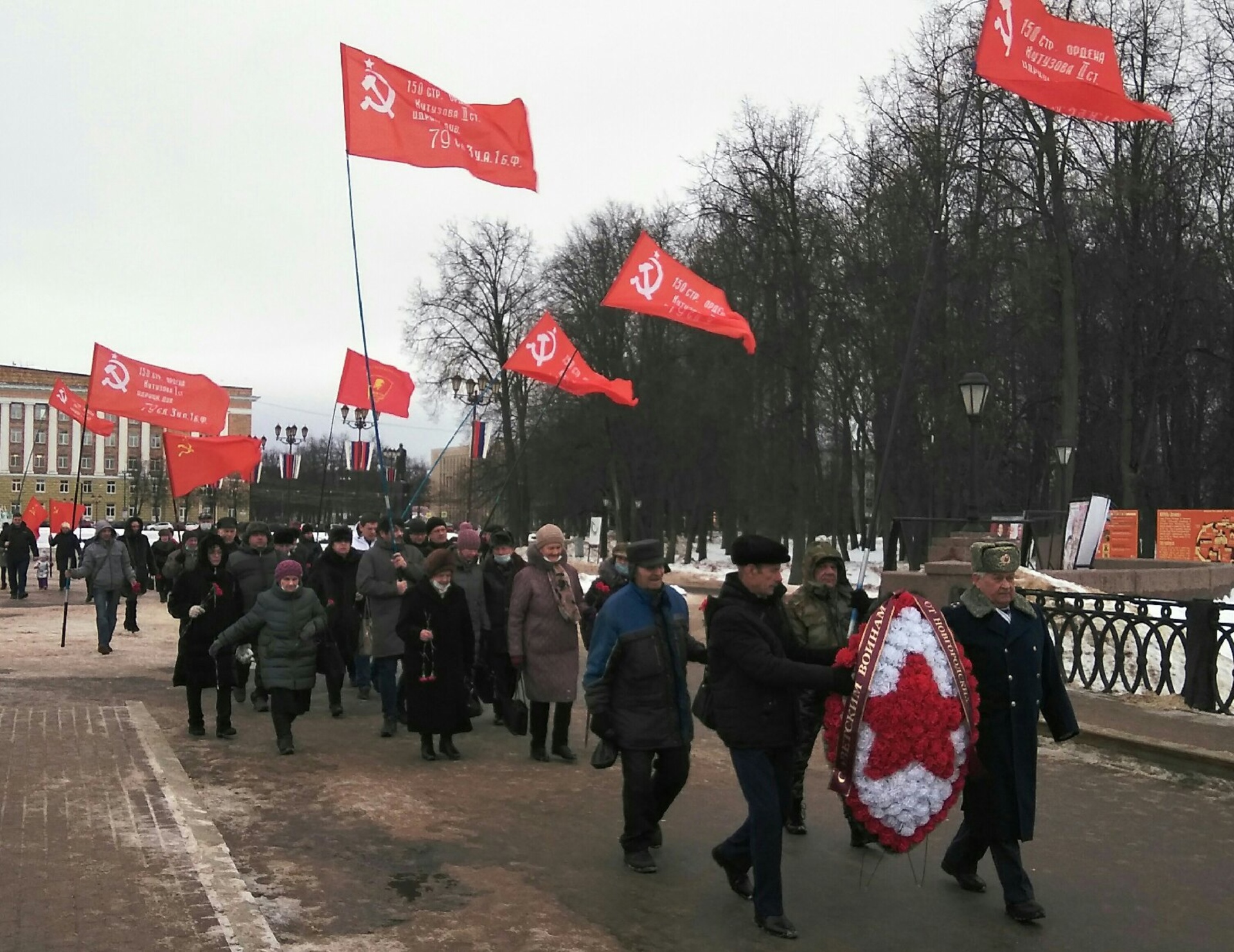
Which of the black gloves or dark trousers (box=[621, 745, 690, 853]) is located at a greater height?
the black gloves

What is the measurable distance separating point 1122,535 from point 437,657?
26169 millimetres

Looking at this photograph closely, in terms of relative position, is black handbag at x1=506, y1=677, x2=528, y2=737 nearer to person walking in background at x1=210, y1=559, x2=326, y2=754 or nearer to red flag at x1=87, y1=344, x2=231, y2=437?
person walking in background at x1=210, y1=559, x2=326, y2=754

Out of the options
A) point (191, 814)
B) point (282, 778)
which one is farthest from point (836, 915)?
point (282, 778)

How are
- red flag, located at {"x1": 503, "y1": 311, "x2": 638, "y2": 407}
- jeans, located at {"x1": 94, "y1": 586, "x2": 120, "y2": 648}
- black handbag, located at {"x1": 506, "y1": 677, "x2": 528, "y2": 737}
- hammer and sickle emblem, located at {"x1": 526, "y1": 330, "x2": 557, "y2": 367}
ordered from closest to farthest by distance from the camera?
1. black handbag, located at {"x1": 506, "y1": 677, "x2": 528, "y2": 737}
2. jeans, located at {"x1": 94, "y1": 586, "x2": 120, "y2": 648}
3. red flag, located at {"x1": 503, "y1": 311, "x2": 638, "y2": 407}
4. hammer and sickle emblem, located at {"x1": 526, "y1": 330, "x2": 557, "y2": 367}

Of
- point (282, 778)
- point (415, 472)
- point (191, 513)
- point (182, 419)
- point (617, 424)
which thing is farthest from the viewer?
point (191, 513)

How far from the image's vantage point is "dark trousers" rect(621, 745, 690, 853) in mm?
7004

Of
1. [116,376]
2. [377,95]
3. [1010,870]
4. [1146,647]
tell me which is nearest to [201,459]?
[116,376]

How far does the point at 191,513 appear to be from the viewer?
10562cm

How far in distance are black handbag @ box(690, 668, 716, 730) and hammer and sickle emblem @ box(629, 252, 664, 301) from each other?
12.6m

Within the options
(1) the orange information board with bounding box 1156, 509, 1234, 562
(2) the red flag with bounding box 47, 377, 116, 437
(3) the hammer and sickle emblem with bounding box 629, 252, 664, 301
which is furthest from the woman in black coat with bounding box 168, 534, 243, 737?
(1) the orange information board with bounding box 1156, 509, 1234, 562

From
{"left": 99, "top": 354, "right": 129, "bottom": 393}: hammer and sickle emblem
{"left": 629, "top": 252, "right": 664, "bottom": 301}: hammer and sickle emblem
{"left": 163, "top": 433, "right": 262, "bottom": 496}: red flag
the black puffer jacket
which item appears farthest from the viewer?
{"left": 163, "top": 433, "right": 262, "bottom": 496}: red flag

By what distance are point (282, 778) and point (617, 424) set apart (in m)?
44.1

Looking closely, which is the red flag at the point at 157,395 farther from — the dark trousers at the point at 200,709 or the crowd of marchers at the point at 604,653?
the dark trousers at the point at 200,709

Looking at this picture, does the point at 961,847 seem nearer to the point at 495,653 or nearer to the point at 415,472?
the point at 495,653
